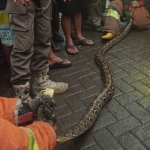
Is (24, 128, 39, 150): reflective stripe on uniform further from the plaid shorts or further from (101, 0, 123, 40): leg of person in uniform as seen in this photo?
(101, 0, 123, 40): leg of person in uniform

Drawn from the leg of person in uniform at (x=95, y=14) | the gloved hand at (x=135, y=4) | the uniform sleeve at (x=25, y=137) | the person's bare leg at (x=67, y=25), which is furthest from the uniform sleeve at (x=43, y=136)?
the gloved hand at (x=135, y=4)

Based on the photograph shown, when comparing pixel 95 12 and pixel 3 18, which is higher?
pixel 3 18

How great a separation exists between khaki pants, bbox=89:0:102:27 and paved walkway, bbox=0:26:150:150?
0.90 m

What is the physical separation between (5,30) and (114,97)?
4.90ft

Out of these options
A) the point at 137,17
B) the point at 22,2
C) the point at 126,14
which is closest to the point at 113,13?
the point at 126,14

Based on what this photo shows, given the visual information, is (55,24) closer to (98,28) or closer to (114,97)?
(98,28)

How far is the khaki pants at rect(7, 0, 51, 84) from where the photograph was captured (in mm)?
2387

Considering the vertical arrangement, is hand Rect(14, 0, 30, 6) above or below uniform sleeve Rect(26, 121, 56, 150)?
above

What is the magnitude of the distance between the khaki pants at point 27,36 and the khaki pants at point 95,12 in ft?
→ 8.03

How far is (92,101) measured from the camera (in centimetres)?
269

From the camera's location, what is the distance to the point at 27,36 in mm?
2428

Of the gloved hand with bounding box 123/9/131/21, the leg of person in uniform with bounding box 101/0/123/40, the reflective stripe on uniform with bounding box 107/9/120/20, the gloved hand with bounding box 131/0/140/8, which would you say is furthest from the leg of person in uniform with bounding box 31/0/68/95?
the gloved hand with bounding box 131/0/140/8

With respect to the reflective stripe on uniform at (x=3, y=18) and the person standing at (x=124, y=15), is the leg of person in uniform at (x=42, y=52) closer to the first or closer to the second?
the reflective stripe on uniform at (x=3, y=18)


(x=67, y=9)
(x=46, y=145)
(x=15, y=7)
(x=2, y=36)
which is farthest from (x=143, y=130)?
(x=67, y=9)
